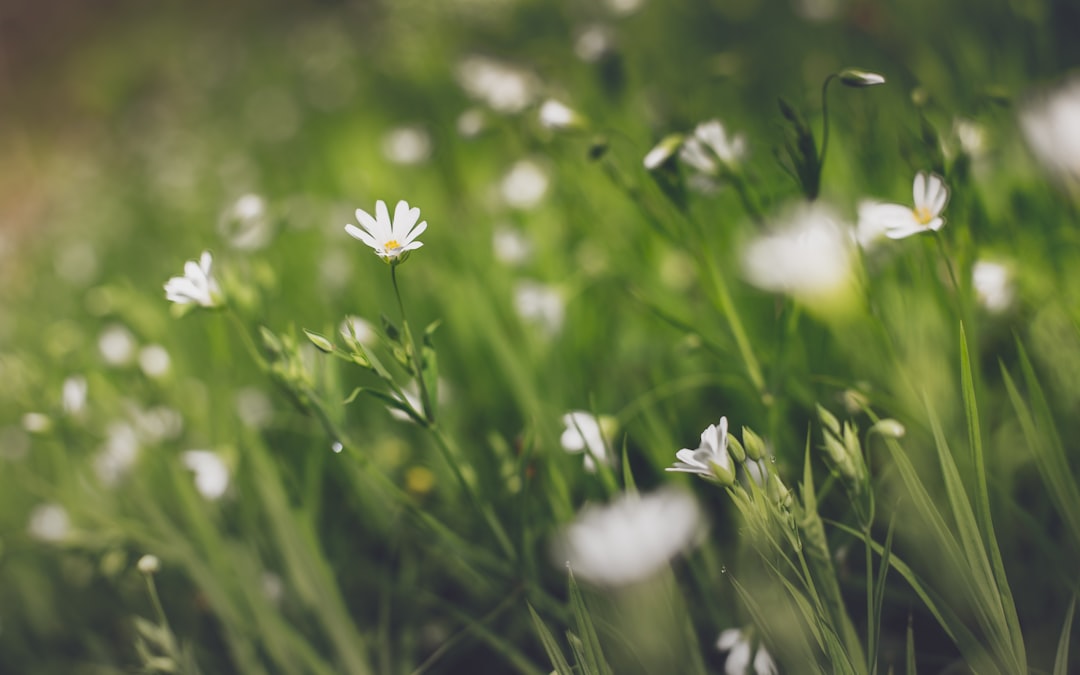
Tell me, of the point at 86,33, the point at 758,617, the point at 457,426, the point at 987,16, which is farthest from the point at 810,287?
the point at 86,33

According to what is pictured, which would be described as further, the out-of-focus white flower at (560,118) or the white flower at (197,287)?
the out-of-focus white flower at (560,118)

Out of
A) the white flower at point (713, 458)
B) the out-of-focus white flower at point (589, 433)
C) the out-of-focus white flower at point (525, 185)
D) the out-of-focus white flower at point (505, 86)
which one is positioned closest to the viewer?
the white flower at point (713, 458)

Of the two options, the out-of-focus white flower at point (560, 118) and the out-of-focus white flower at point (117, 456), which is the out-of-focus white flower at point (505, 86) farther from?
the out-of-focus white flower at point (117, 456)

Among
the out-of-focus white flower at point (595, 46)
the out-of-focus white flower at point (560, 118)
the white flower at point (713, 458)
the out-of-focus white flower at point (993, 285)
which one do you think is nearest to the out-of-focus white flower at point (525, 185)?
the out-of-focus white flower at point (595, 46)

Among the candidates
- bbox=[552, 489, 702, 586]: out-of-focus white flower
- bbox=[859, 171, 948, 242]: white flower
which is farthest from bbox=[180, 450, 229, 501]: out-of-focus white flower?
bbox=[859, 171, 948, 242]: white flower

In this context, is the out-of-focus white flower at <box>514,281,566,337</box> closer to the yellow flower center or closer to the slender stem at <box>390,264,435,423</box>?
the slender stem at <box>390,264,435,423</box>

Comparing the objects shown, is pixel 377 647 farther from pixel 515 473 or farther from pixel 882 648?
pixel 882 648
